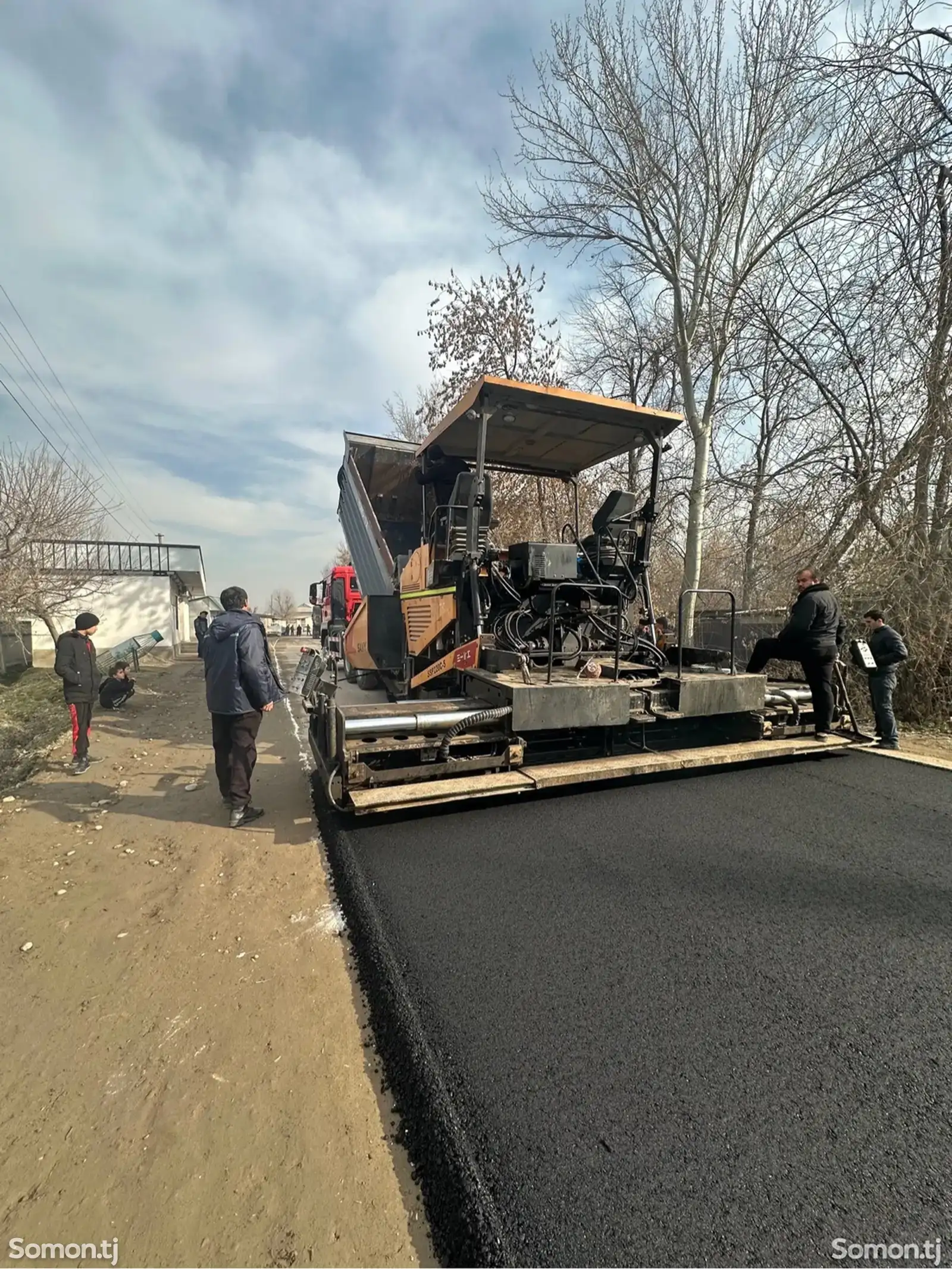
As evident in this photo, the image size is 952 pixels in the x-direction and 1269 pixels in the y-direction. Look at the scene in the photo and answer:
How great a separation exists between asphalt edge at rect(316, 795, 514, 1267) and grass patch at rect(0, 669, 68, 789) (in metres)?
5.07

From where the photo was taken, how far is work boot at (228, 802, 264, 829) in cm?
425

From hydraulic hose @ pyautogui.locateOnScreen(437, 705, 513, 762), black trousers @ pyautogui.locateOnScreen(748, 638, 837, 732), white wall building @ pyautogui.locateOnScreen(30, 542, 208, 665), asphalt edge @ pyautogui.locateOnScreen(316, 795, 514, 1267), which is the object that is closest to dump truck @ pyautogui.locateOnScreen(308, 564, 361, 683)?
hydraulic hose @ pyautogui.locateOnScreen(437, 705, 513, 762)

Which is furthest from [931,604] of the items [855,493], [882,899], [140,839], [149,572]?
[149,572]

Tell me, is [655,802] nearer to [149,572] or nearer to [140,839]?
[140,839]

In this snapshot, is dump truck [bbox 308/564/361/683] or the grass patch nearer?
the grass patch

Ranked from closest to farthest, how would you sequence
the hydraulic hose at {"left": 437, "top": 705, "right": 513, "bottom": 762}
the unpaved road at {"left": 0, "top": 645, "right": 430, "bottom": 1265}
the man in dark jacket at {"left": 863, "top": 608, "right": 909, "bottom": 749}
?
the unpaved road at {"left": 0, "top": 645, "right": 430, "bottom": 1265}, the hydraulic hose at {"left": 437, "top": 705, "right": 513, "bottom": 762}, the man in dark jacket at {"left": 863, "top": 608, "right": 909, "bottom": 749}

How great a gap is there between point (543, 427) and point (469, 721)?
258 cm

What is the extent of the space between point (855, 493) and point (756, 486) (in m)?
2.15

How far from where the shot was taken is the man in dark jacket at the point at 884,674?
561 centimetres
